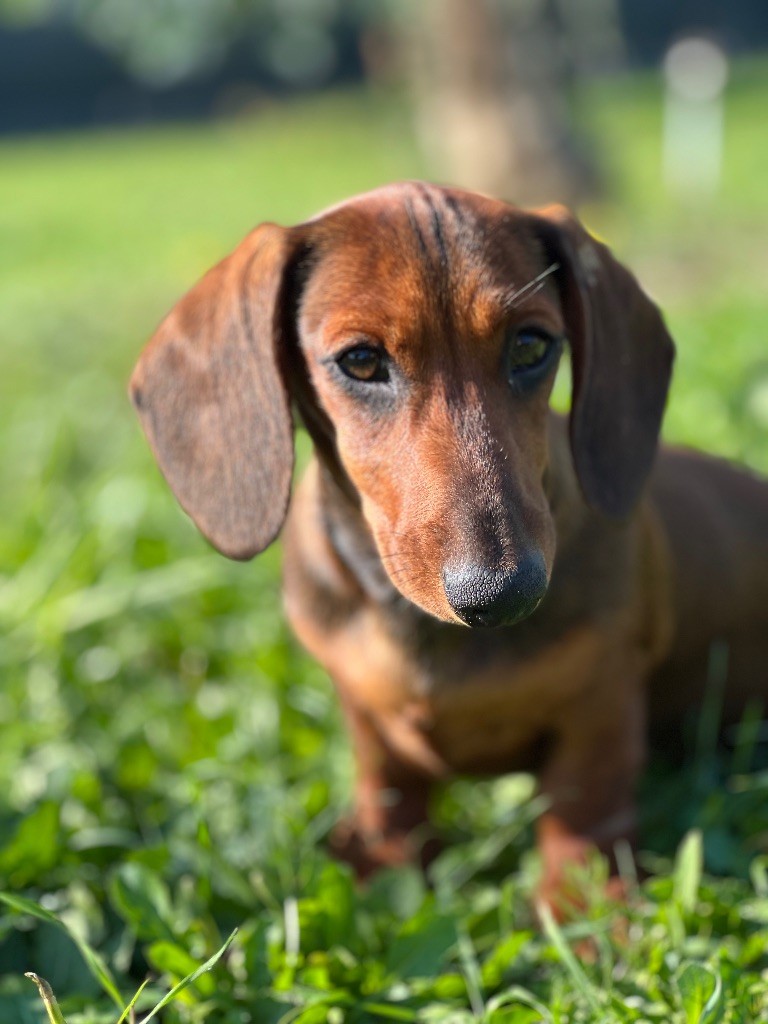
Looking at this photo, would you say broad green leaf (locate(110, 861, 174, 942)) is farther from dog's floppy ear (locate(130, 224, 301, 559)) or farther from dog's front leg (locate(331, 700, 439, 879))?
dog's floppy ear (locate(130, 224, 301, 559))

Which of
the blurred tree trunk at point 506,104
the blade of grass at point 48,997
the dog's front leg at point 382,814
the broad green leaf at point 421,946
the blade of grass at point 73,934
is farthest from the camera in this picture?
the blurred tree trunk at point 506,104

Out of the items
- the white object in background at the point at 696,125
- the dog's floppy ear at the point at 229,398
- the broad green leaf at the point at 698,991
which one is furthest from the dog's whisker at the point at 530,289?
the white object in background at the point at 696,125

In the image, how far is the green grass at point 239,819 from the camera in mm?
2576

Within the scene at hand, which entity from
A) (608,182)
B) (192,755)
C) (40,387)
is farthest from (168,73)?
(192,755)

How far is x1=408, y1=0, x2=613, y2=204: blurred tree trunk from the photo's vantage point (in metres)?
11.2

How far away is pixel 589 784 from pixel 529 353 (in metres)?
1.08

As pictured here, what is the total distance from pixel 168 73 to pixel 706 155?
19001mm

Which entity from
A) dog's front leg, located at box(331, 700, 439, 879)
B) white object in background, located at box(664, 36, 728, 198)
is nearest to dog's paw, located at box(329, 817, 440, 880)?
dog's front leg, located at box(331, 700, 439, 879)

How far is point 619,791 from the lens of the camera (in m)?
3.05

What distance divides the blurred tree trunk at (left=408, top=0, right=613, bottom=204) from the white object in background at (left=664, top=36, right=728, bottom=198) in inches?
91.9

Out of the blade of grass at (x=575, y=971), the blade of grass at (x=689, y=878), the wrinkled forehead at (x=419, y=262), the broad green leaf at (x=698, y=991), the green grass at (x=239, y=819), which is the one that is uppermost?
the wrinkled forehead at (x=419, y=262)

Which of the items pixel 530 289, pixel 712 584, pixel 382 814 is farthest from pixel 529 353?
pixel 382 814

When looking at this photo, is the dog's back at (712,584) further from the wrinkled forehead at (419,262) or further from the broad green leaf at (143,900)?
the broad green leaf at (143,900)

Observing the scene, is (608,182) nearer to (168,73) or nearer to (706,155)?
(706,155)
